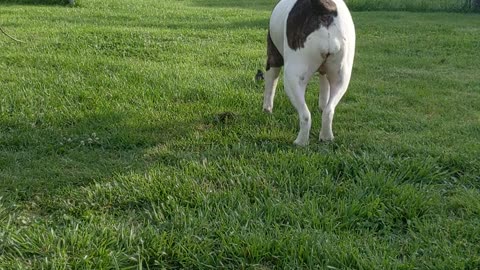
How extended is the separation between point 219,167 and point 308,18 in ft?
4.75

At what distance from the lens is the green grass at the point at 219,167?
300 centimetres

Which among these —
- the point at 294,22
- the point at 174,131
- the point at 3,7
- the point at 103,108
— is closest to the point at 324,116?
the point at 294,22

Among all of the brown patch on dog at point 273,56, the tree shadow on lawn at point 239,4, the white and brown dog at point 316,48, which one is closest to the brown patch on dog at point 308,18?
the white and brown dog at point 316,48

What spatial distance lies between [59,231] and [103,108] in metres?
2.68

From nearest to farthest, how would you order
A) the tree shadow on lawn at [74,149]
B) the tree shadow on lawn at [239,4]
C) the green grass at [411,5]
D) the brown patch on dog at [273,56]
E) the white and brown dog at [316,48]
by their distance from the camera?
the tree shadow on lawn at [74,149] < the white and brown dog at [316,48] < the brown patch on dog at [273,56] < the green grass at [411,5] < the tree shadow on lawn at [239,4]

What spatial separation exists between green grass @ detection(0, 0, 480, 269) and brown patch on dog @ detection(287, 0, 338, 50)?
97 cm

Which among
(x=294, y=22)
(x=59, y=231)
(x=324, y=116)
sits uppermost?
(x=294, y=22)

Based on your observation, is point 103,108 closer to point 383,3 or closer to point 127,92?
point 127,92

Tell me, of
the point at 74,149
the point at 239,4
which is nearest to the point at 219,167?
the point at 74,149

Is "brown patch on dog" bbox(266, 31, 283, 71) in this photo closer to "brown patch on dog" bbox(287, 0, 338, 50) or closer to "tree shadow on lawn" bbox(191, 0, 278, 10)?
"brown patch on dog" bbox(287, 0, 338, 50)

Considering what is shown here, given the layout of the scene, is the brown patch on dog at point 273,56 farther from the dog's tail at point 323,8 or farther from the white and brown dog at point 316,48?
the dog's tail at point 323,8

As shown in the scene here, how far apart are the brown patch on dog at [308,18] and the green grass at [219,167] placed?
38.2 inches

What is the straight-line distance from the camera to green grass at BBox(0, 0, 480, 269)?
9.86 feet

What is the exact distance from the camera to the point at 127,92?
20.3 ft
